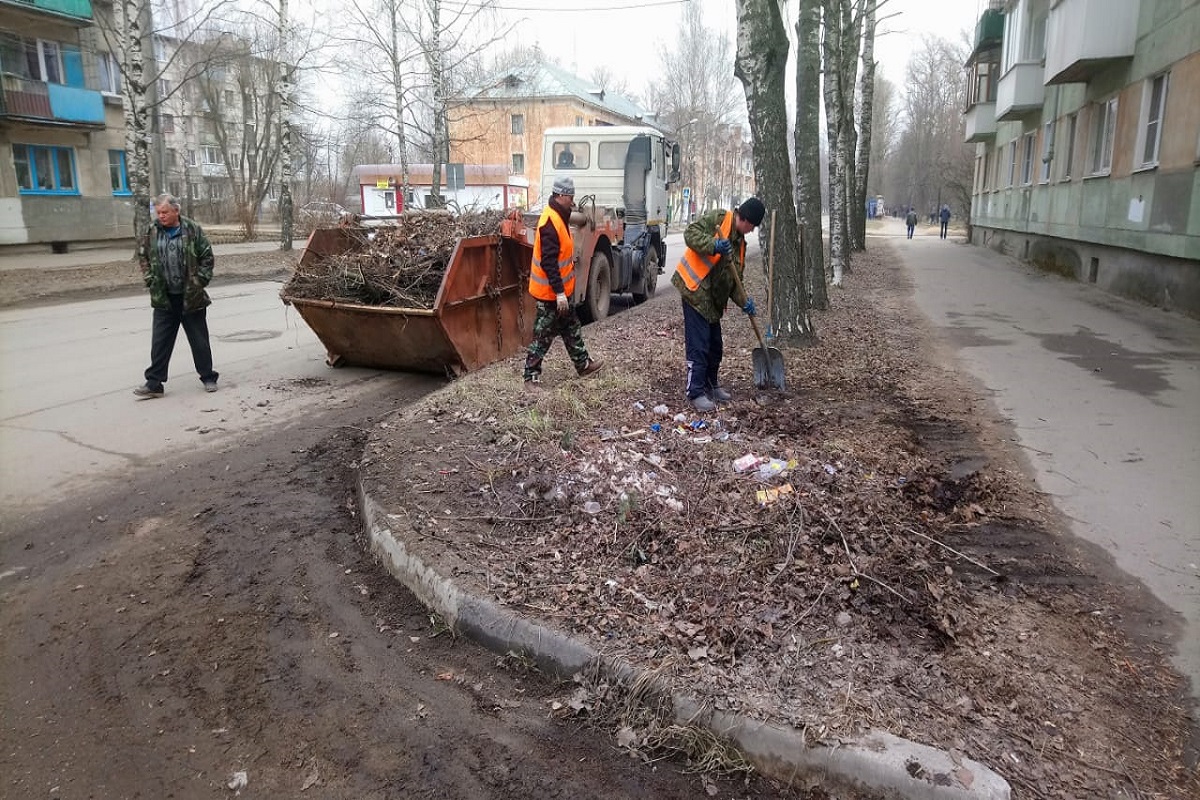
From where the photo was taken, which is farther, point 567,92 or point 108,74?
point 567,92

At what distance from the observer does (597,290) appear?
1124cm

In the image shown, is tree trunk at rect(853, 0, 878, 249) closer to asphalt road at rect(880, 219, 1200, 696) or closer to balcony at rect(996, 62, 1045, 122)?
balcony at rect(996, 62, 1045, 122)

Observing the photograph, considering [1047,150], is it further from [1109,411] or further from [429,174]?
[429,174]

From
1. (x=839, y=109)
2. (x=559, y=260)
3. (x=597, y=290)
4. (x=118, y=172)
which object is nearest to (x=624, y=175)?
(x=597, y=290)

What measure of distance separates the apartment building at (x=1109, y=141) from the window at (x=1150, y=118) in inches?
0.7

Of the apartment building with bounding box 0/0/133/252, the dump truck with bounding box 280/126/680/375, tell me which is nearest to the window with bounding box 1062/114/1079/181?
the dump truck with bounding box 280/126/680/375

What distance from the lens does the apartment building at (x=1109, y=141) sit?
1217 cm

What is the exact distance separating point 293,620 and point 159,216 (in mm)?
5154

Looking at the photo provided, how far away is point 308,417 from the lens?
6.77 metres

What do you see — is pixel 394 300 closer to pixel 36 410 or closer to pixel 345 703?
pixel 36 410

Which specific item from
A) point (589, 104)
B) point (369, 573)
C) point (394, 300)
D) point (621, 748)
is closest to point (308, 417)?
point (394, 300)

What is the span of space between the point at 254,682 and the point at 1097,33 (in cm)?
1733

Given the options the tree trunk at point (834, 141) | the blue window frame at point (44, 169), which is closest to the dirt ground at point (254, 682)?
the tree trunk at point (834, 141)

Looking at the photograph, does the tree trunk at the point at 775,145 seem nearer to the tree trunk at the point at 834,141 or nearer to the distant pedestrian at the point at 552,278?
the distant pedestrian at the point at 552,278
